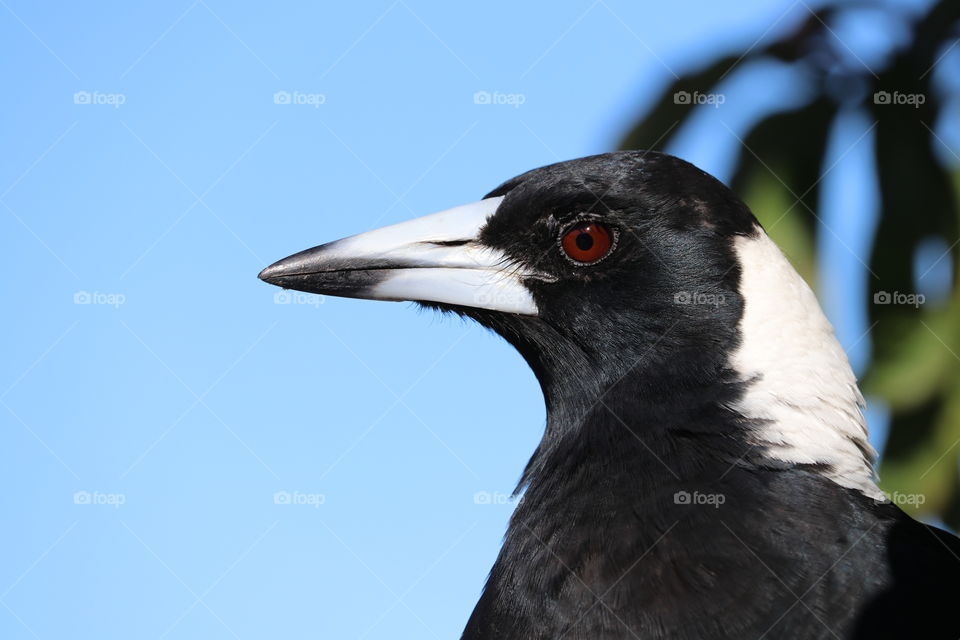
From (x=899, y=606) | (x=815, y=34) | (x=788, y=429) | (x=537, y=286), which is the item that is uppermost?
Answer: (x=815, y=34)

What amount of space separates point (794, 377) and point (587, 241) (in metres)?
0.50

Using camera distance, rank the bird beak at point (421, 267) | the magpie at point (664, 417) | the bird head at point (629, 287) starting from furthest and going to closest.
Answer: the bird beak at point (421, 267)
the bird head at point (629, 287)
the magpie at point (664, 417)

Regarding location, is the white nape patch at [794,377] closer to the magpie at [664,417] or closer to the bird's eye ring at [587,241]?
the magpie at [664,417]

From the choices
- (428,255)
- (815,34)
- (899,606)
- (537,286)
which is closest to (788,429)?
(899,606)

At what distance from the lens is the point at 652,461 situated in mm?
2150

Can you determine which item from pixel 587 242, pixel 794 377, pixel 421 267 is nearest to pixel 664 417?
pixel 794 377

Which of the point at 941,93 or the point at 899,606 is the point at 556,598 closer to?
the point at 899,606

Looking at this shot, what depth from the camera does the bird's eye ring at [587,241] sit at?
2443 mm

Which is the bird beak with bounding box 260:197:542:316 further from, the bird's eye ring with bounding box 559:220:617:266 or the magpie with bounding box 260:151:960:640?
the bird's eye ring with bounding box 559:220:617:266

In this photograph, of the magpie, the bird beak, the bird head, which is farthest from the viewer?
the bird beak

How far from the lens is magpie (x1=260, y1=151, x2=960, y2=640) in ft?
6.22

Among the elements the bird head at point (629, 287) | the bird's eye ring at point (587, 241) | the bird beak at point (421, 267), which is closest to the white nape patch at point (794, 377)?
the bird head at point (629, 287)

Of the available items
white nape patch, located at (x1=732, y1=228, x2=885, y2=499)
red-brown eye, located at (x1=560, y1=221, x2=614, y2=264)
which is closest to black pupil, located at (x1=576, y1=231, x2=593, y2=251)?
red-brown eye, located at (x1=560, y1=221, x2=614, y2=264)

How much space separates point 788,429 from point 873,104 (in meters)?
0.90
